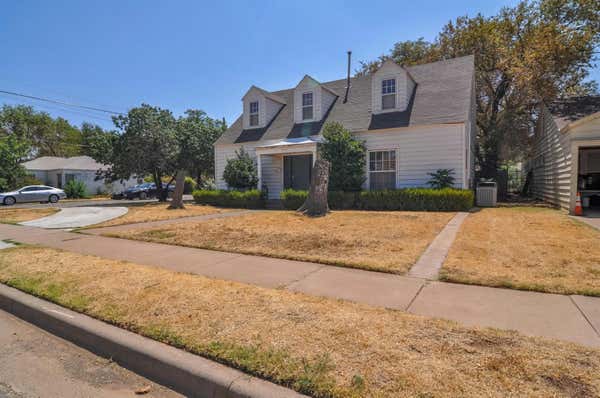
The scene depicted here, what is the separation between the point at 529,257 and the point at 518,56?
17.4m

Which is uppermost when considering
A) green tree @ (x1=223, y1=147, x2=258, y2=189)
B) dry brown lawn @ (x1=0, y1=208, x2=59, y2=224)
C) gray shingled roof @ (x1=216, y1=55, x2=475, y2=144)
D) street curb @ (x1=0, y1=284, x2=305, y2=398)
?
gray shingled roof @ (x1=216, y1=55, x2=475, y2=144)

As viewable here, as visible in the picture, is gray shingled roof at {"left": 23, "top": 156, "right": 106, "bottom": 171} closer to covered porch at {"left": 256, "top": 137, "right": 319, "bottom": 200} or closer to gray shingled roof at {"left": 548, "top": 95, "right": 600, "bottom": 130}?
covered porch at {"left": 256, "top": 137, "right": 319, "bottom": 200}

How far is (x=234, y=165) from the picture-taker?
690 inches

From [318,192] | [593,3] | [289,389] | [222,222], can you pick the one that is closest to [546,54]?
[593,3]

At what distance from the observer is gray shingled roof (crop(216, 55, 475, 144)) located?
1403 cm

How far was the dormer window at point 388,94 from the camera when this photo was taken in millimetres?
15406

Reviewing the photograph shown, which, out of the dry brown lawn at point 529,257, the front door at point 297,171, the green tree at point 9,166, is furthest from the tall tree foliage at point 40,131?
the dry brown lawn at point 529,257

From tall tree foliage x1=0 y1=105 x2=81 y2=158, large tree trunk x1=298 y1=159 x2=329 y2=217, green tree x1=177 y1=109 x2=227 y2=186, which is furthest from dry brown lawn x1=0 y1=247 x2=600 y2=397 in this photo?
tall tree foliage x1=0 y1=105 x2=81 y2=158

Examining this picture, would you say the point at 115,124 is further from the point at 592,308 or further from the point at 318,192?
the point at 592,308

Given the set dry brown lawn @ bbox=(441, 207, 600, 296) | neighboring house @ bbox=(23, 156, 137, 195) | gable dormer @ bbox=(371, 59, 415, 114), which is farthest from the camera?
neighboring house @ bbox=(23, 156, 137, 195)

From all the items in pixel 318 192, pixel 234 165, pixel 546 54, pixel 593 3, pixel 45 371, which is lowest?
pixel 45 371

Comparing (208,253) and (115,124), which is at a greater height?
(115,124)

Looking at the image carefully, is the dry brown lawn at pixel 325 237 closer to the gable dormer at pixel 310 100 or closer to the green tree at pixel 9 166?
the gable dormer at pixel 310 100

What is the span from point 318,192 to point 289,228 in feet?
9.92
